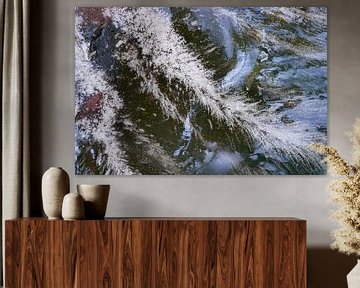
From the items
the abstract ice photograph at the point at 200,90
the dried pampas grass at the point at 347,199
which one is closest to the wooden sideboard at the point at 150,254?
the dried pampas grass at the point at 347,199

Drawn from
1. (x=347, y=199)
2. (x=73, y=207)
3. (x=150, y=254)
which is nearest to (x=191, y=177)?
(x=150, y=254)

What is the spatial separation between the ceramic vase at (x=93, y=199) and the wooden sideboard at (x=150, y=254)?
121 mm

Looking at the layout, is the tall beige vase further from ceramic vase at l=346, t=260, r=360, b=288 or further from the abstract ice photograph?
ceramic vase at l=346, t=260, r=360, b=288

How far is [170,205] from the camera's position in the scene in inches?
157

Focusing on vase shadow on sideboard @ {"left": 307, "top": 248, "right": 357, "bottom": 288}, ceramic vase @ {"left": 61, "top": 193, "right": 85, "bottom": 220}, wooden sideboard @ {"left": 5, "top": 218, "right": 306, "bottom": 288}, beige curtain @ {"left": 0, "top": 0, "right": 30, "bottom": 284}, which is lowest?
vase shadow on sideboard @ {"left": 307, "top": 248, "right": 357, "bottom": 288}

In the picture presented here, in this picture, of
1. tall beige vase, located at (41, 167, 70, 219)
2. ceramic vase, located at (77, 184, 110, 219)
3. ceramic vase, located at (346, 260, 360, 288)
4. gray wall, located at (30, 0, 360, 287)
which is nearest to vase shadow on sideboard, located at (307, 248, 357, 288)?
gray wall, located at (30, 0, 360, 287)

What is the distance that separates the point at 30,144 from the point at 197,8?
4.61 feet

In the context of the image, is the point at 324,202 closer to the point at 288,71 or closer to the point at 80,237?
the point at 288,71

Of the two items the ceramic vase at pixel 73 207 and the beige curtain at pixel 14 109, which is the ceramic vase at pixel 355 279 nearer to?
the ceramic vase at pixel 73 207

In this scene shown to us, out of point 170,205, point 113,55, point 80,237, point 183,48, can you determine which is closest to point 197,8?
point 183,48

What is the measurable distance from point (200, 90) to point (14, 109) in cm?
120

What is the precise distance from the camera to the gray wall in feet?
13.1

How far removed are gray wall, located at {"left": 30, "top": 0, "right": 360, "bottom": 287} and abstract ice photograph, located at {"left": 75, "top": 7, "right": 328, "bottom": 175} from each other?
0.19 ft

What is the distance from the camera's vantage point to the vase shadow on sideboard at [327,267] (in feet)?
13.1
